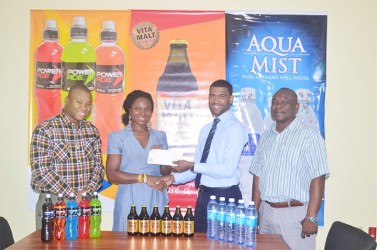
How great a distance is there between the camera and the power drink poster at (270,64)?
4.74m

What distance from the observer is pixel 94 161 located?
13.7 ft

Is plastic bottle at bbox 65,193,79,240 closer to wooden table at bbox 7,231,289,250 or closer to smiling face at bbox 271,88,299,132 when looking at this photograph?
wooden table at bbox 7,231,289,250

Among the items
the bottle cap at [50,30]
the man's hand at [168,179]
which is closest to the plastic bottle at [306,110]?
the man's hand at [168,179]

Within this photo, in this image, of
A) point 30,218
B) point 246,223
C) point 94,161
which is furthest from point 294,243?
point 30,218

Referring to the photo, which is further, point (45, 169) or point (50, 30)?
A: point (50, 30)

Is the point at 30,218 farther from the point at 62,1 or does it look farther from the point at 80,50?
the point at 62,1

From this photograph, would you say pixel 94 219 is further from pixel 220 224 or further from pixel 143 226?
pixel 220 224

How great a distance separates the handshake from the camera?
4.16 meters

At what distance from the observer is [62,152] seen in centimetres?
395

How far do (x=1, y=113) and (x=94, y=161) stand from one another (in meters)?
1.30

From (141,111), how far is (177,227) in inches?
55.7

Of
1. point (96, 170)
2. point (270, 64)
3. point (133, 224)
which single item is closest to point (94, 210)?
point (133, 224)

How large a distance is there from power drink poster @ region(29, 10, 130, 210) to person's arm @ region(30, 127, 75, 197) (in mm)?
877

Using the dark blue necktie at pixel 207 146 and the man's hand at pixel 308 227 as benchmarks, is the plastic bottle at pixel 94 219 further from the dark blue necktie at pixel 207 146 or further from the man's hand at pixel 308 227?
the man's hand at pixel 308 227
